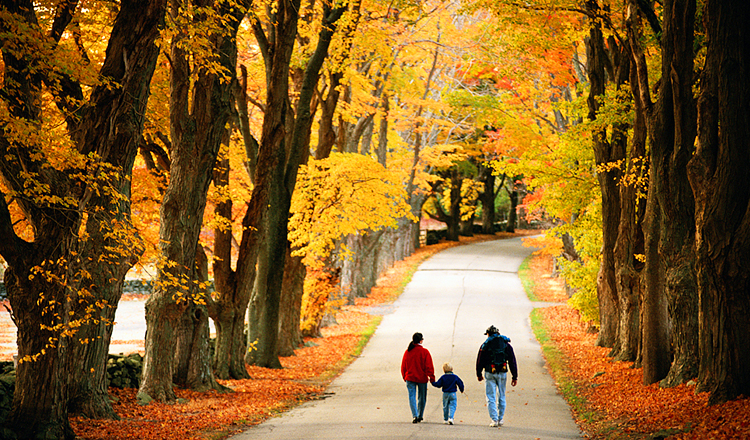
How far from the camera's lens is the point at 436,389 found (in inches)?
593

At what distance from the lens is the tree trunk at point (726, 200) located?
930cm

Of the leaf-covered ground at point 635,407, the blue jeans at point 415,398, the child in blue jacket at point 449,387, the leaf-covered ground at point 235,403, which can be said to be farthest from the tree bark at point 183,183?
the leaf-covered ground at point 635,407

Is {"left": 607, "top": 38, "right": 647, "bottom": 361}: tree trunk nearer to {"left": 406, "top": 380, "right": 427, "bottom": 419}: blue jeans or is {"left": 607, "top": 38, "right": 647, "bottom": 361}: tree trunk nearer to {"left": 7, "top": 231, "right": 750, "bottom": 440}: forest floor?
{"left": 7, "top": 231, "right": 750, "bottom": 440}: forest floor

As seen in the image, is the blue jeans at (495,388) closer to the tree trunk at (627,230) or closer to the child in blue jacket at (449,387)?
the child in blue jacket at (449,387)

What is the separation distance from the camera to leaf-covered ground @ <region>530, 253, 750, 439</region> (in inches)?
335

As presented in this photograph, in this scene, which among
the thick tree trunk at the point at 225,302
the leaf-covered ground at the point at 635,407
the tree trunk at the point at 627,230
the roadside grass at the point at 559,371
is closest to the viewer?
the leaf-covered ground at the point at 635,407

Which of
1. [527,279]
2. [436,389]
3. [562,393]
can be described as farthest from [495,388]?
[527,279]

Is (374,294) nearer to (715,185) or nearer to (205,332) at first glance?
(205,332)

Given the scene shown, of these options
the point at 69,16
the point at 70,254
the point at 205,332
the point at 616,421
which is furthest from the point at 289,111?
the point at 616,421

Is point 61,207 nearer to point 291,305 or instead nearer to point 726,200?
point 726,200

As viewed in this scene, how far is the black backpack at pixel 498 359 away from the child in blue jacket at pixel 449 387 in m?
0.69

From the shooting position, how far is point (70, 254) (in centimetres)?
774

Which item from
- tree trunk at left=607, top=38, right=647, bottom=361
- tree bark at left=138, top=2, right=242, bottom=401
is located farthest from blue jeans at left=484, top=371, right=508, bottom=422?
tree trunk at left=607, top=38, right=647, bottom=361

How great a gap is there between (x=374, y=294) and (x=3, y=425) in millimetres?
26456
